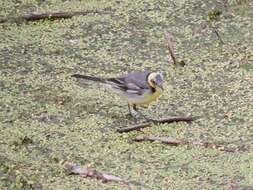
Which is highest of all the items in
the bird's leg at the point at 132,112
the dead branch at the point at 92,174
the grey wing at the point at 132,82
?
the grey wing at the point at 132,82

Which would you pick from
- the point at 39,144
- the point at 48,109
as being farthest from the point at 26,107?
the point at 39,144

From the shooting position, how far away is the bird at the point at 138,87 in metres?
5.39

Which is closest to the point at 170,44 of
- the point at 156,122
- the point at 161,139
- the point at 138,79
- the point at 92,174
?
the point at 138,79

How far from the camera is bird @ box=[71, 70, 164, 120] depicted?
17.7 ft

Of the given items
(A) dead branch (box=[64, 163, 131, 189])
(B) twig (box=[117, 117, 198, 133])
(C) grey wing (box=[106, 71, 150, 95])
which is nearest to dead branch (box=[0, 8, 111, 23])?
(C) grey wing (box=[106, 71, 150, 95])

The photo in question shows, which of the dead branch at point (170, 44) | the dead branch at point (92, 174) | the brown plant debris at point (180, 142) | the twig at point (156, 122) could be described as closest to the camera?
the dead branch at point (92, 174)

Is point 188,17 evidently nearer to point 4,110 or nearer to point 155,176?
point 4,110

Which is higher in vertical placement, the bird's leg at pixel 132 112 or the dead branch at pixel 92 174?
the dead branch at pixel 92 174

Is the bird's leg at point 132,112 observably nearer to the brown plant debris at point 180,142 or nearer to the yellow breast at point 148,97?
the yellow breast at point 148,97

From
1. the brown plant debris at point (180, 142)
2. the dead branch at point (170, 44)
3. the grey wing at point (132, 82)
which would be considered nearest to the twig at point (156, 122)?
the brown plant debris at point (180, 142)

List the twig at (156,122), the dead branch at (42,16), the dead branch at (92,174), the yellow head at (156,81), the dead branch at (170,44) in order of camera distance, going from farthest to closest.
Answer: the dead branch at (42,16)
the dead branch at (170,44)
the yellow head at (156,81)
the twig at (156,122)
the dead branch at (92,174)

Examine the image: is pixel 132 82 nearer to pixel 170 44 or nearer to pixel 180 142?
pixel 180 142

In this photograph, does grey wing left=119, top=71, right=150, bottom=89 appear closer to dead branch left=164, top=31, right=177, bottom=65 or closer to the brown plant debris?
the brown plant debris

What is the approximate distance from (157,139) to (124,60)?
1.36 meters
